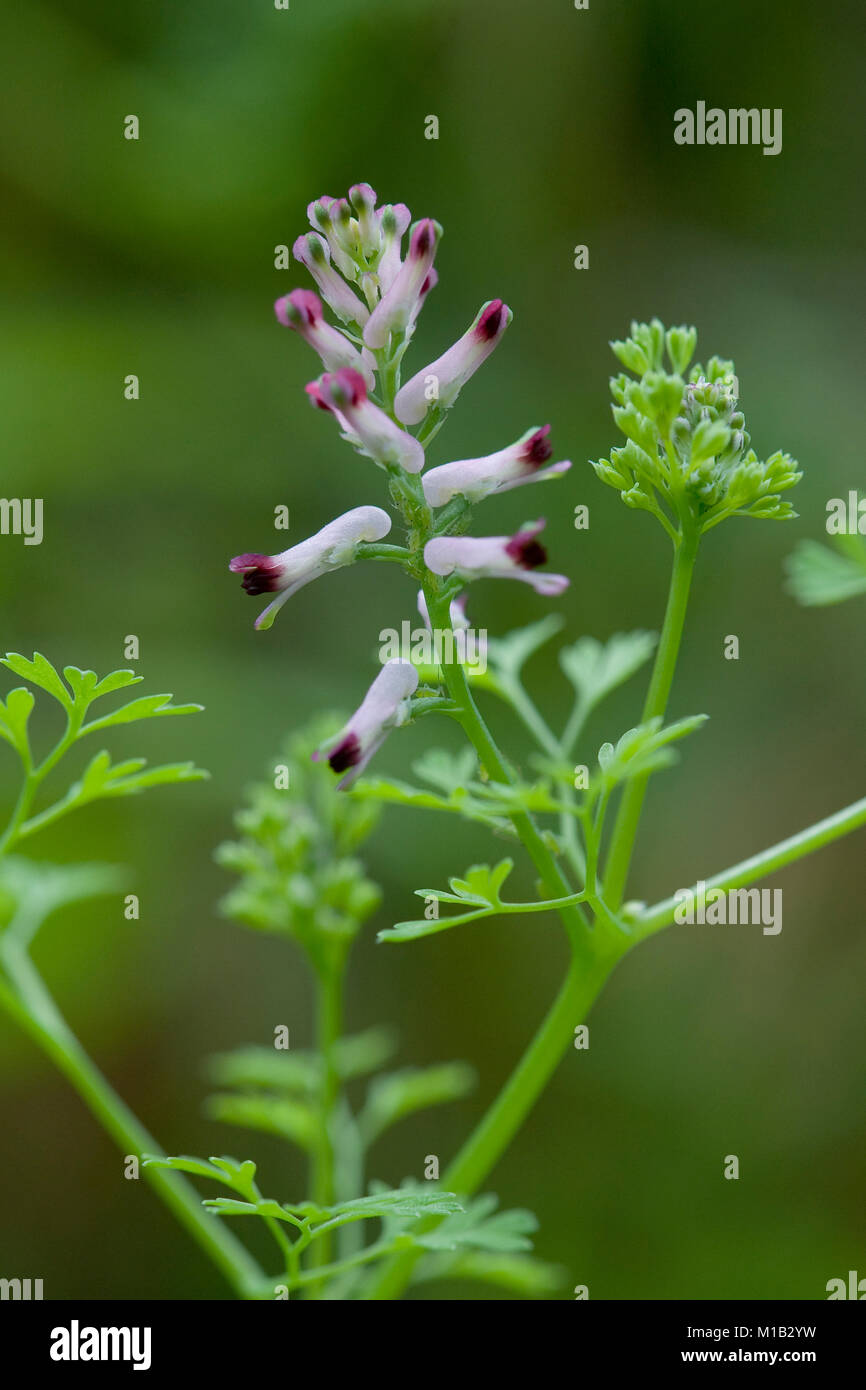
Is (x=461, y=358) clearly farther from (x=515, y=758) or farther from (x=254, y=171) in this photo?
(x=254, y=171)

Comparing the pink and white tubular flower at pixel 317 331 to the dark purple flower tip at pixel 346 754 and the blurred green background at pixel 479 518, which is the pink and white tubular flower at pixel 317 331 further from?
the blurred green background at pixel 479 518

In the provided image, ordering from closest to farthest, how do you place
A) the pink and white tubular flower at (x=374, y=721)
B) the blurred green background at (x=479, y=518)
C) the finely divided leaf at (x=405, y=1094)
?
the pink and white tubular flower at (x=374, y=721)
the finely divided leaf at (x=405, y=1094)
the blurred green background at (x=479, y=518)

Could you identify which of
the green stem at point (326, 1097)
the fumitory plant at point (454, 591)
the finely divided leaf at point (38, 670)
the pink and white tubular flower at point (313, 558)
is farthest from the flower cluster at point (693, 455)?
the green stem at point (326, 1097)

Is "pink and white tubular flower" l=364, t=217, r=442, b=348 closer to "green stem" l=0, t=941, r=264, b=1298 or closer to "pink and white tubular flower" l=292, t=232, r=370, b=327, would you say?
"pink and white tubular flower" l=292, t=232, r=370, b=327

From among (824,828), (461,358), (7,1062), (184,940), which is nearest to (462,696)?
(461,358)

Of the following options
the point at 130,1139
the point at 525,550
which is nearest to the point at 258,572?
the point at 525,550

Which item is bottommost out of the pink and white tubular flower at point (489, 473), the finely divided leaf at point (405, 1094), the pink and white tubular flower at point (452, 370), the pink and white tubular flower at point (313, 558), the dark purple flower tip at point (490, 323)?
the finely divided leaf at point (405, 1094)
